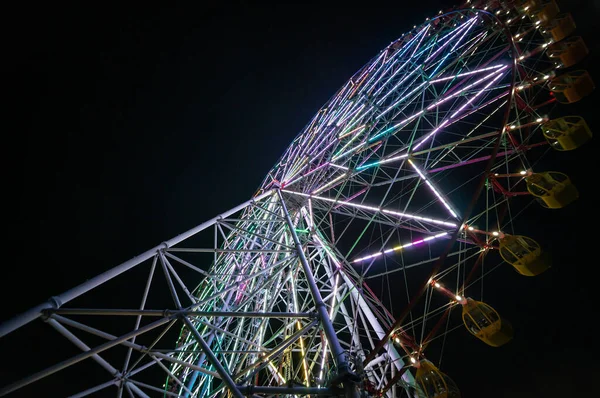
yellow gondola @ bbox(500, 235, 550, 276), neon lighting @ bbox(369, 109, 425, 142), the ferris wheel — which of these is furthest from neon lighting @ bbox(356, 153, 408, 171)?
yellow gondola @ bbox(500, 235, 550, 276)

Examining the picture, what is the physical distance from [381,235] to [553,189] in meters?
3.76

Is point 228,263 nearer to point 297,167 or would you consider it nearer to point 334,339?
point 297,167

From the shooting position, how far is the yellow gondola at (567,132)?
262 inches

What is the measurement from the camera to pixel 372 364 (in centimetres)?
751

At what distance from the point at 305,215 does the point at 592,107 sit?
994cm

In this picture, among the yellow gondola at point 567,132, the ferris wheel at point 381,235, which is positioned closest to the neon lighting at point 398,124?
the ferris wheel at point 381,235

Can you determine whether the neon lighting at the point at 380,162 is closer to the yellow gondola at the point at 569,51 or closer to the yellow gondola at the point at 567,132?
the yellow gondola at the point at 567,132

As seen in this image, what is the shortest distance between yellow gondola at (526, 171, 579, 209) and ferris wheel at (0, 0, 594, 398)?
0.02 m

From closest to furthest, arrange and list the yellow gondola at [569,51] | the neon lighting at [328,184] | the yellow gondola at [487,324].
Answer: the yellow gondola at [487,324]
the yellow gondola at [569,51]
the neon lighting at [328,184]

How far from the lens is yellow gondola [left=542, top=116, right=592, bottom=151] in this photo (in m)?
6.65

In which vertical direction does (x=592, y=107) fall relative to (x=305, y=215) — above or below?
below

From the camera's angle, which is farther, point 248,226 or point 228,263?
point 248,226

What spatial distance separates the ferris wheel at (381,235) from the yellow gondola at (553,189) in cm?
2

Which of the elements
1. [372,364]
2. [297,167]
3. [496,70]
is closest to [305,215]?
[297,167]
